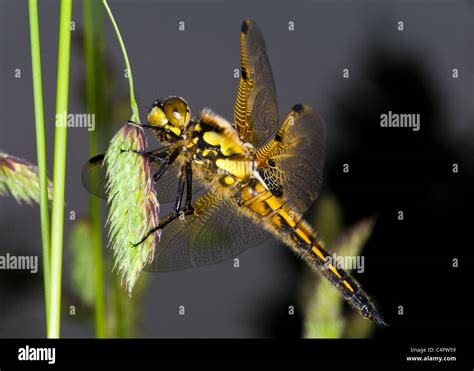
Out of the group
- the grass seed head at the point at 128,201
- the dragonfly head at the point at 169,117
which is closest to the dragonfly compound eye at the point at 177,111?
the dragonfly head at the point at 169,117

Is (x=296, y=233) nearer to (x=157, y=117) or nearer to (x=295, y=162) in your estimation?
(x=295, y=162)

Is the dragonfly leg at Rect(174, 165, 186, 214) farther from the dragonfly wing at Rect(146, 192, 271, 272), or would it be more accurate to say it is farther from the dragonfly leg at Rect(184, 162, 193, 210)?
the dragonfly wing at Rect(146, 192, 271, 272)

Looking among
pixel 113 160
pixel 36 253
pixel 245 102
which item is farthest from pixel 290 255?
pixel 113 160

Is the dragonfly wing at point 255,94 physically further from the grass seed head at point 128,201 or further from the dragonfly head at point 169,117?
the grass seed head at point 128,201

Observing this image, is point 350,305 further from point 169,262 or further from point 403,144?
point 403,144

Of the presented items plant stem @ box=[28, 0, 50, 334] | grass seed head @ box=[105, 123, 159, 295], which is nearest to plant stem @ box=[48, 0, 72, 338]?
plant stem @ box=[28, 0, 50, 334]

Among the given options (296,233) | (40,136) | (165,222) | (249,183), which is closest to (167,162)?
(165,222)
